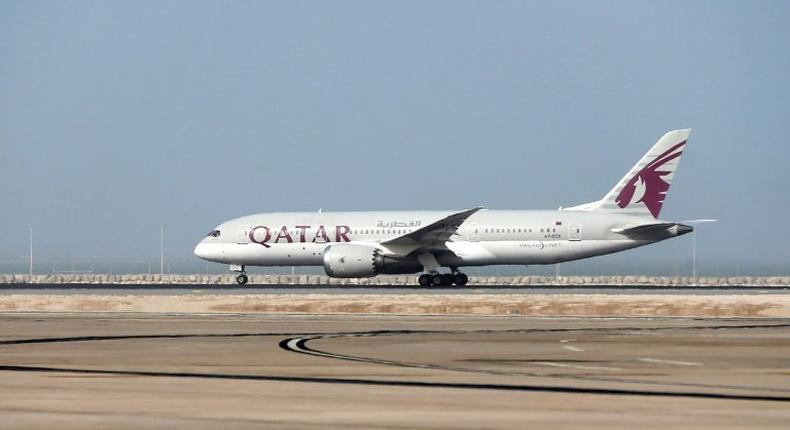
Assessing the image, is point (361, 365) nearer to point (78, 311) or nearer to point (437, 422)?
point (437, 422)

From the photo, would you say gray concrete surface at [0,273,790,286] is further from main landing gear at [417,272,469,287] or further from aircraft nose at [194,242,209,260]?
main landing gear at [417,272,469,287]

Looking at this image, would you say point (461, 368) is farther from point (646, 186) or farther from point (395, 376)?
point (646, 186)

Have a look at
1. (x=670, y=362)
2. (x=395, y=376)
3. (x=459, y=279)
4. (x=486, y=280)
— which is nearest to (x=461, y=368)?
(x=395, y=376)

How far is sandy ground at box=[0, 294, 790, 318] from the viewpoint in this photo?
47125 millimetres

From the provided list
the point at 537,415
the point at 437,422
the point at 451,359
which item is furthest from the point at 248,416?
the point at 451,359

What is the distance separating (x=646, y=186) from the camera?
7381cm

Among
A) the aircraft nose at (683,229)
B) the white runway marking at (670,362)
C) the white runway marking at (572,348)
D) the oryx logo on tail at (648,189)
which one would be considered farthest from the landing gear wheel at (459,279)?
the white runway marking at (670,362)

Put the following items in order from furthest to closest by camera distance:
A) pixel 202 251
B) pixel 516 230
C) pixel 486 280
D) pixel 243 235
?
pixel 486 280 → pixel 202 251 → pixel 243 235 → pixel 516 230

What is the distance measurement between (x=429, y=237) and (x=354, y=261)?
13.6ft

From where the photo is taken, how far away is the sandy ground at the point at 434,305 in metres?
47.1

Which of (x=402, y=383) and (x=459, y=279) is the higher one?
(x=459, y=279)

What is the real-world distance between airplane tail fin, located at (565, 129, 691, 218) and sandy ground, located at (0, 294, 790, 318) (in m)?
20.2

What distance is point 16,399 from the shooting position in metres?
18.0

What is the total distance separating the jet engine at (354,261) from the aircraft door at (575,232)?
873cm
